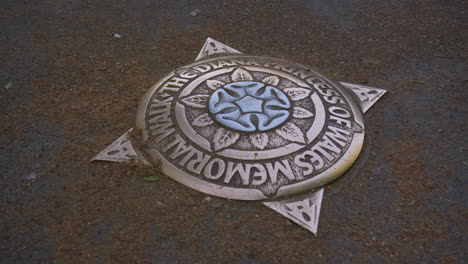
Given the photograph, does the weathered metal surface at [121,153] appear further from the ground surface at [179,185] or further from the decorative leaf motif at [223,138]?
the decorative leaf motif at [223,138]

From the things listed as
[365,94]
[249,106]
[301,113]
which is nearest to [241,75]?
[249,106]

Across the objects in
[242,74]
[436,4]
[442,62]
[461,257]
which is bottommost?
[461,257]

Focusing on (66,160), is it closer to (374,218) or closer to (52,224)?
(52,224)

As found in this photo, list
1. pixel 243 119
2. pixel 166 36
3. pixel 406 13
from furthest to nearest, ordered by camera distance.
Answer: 1. pixel 406 13
2. pixel 166 36
3. pixel 243 119

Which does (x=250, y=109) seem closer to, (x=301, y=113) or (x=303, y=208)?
(x=301, y=113)

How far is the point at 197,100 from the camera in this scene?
2252 mm

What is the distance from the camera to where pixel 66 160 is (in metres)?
1.96

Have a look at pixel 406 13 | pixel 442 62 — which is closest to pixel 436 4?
pixel 406 13

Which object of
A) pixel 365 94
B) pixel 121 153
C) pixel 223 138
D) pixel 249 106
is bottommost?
pixel 121 153

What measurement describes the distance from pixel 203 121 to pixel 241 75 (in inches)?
18.5

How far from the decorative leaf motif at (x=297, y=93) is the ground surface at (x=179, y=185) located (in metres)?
0.30

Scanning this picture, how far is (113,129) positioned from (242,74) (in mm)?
807

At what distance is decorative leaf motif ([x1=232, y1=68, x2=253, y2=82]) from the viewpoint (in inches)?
95.0

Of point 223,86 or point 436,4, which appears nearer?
point 223,86
